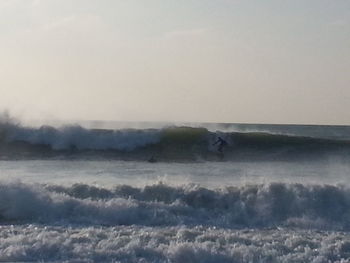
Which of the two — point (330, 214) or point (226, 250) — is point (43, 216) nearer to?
point (226, 250)

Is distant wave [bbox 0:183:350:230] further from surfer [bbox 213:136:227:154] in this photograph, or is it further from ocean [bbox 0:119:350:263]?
surfer [bbox 213:136:227:154]

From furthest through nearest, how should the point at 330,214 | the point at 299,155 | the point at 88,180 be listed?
the point at 299,155 → the point at 88,180 → the point at 330,214

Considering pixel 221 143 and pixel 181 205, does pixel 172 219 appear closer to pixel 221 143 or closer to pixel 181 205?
pixel 181 205

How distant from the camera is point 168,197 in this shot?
1546cm

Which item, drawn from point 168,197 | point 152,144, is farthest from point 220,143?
point 168,197

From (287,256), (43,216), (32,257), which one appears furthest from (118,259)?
(43,216)

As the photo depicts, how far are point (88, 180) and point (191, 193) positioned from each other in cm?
388

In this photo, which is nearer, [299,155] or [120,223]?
[120,223]

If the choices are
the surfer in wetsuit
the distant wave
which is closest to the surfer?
the surfer in wetsuit

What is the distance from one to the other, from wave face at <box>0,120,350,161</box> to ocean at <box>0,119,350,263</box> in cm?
4

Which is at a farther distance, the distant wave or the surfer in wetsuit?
the surfer in wetsuit

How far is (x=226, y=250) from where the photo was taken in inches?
424

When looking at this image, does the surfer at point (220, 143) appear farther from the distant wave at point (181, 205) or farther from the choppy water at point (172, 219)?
the distant wave at point (181, 205)

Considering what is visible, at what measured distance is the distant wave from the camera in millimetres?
13586
